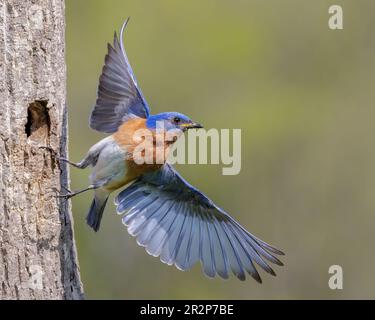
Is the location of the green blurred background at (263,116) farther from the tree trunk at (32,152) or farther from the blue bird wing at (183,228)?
the tree trunk at (32,152)

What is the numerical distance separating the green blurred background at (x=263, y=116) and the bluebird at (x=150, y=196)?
702 cm

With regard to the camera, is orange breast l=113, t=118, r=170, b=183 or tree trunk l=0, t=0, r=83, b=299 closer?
tree trunk l=0, t=0, r=83, b=299

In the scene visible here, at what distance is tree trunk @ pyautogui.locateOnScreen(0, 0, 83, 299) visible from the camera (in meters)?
7.23

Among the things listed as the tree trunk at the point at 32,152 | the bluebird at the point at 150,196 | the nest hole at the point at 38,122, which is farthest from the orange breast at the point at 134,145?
the nest hole at the point at 38,122

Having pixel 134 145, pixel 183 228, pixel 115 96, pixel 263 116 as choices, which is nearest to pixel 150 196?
pixel 183 228

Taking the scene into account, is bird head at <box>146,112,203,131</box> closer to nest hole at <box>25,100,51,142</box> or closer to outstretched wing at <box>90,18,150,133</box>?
outstretched wing at <box>90,18,150,133</box>

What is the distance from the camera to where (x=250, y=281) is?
1667 cm

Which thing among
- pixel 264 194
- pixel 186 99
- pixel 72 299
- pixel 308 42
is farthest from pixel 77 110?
A: pixel 72 299

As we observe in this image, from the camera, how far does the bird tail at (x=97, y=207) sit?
8538 millimetres

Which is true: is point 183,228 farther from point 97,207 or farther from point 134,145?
point 134,145

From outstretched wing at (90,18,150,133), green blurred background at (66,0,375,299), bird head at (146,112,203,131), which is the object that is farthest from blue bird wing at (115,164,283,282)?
green blurred background at (66,0,375,299)

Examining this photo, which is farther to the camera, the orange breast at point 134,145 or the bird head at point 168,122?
the bird head at point 168,122

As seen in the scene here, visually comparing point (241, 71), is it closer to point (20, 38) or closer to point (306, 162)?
point (306, 162)
